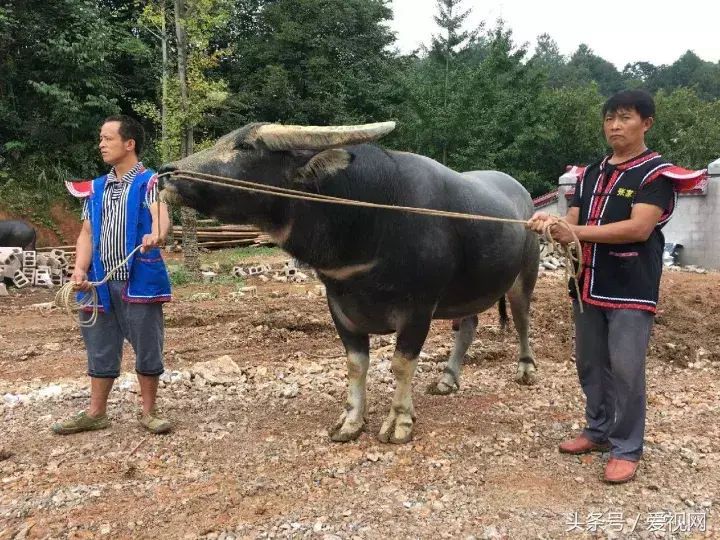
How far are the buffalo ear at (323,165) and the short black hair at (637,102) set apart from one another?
1.41 meters

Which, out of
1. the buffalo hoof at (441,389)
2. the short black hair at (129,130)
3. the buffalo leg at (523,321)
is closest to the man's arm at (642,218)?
the buffalo leg at (523,321)

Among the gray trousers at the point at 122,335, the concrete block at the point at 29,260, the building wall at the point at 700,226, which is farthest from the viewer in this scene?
the building wall at the point at 700,226

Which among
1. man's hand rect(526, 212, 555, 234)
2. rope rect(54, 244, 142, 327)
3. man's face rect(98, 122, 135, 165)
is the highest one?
man's face rect(98, 122, 135, 165)

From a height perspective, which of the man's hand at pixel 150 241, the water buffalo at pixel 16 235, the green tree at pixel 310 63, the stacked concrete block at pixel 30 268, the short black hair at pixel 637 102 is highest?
the green tree at pixel 310 63

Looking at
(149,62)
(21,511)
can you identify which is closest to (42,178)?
(149,62)

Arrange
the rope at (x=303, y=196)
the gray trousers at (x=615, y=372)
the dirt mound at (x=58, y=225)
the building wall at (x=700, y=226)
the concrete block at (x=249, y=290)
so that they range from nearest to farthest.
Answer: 1. the rope at (x=303, y=196)
2. the gray trousers at (x=615, y=372)
3. the concrete block at (x=249, y=290)
4. the building wall at (x=700, y=226)
5. the dirt mound at (x=58, y=225)

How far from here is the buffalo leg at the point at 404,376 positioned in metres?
3.51

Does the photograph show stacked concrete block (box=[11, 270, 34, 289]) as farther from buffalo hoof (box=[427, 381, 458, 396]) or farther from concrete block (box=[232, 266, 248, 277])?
buffalo hoof (box=[427, 381, 458, 396])

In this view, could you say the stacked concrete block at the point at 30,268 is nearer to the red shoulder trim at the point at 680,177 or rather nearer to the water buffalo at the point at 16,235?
the water buffalo at the point at 16,235

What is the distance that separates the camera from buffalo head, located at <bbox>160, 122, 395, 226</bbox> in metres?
2.80

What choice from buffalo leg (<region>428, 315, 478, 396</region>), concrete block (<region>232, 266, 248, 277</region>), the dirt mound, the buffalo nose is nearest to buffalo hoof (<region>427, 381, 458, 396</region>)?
buffalo leg (<region>428, 315, 478, 396</region>)

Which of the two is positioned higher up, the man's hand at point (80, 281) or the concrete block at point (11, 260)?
the man's hand at point (80, 281)

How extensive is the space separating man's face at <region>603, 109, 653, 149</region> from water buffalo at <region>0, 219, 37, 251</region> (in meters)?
12.7

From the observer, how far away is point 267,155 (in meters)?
2.93
